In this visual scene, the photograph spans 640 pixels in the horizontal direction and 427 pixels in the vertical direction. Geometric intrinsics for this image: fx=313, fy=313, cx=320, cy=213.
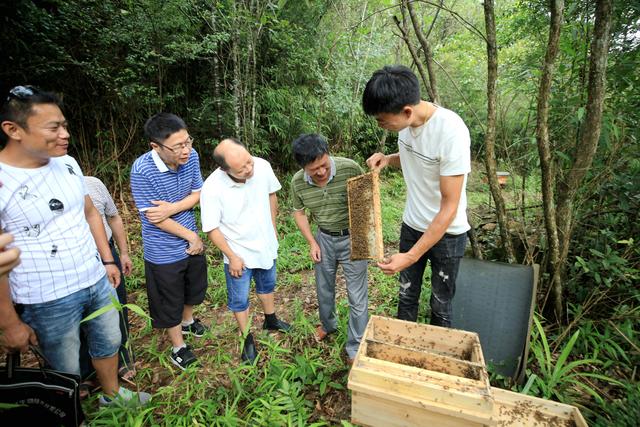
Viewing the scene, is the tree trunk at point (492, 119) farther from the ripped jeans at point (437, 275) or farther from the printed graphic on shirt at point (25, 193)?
the printed graphic on shirt at point (25, 193)

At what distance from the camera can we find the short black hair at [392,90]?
1829 millimetres

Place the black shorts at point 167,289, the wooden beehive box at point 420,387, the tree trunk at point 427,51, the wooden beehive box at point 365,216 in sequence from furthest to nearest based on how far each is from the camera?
the tree trunk at point 427,51 < the black shorts at point 167,289 < the wooden beehive box at point 365,216 < the wooden beehive box at point 420,387

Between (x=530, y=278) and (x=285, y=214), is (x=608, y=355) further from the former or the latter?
(x=285, y=214)

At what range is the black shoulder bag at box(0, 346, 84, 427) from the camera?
172 centimetres

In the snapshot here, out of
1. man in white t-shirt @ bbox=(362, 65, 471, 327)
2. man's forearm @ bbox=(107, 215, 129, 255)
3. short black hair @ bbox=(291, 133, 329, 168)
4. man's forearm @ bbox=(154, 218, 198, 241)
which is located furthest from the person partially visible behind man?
man in white t-shirt @ bbox=(362, 65, 471, 327)

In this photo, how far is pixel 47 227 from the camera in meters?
1.88

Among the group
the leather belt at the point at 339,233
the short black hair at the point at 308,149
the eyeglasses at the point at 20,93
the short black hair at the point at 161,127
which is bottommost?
the leather belt at the point at 339,233

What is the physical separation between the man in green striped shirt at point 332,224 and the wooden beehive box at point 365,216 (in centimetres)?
18

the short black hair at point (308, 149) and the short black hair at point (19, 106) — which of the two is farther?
the short black hair at point (308, 149)

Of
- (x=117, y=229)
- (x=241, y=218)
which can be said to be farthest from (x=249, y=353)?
(x=117, y=229)

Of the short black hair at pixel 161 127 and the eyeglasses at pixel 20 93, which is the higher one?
the eyeglasses at pixel 20 93

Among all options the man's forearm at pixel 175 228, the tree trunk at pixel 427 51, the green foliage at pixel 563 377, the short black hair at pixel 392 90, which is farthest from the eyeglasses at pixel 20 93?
the green foliage at pixel 563 377

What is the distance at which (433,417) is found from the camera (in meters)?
1.47

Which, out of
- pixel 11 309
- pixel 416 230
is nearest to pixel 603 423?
pixel 416 230
